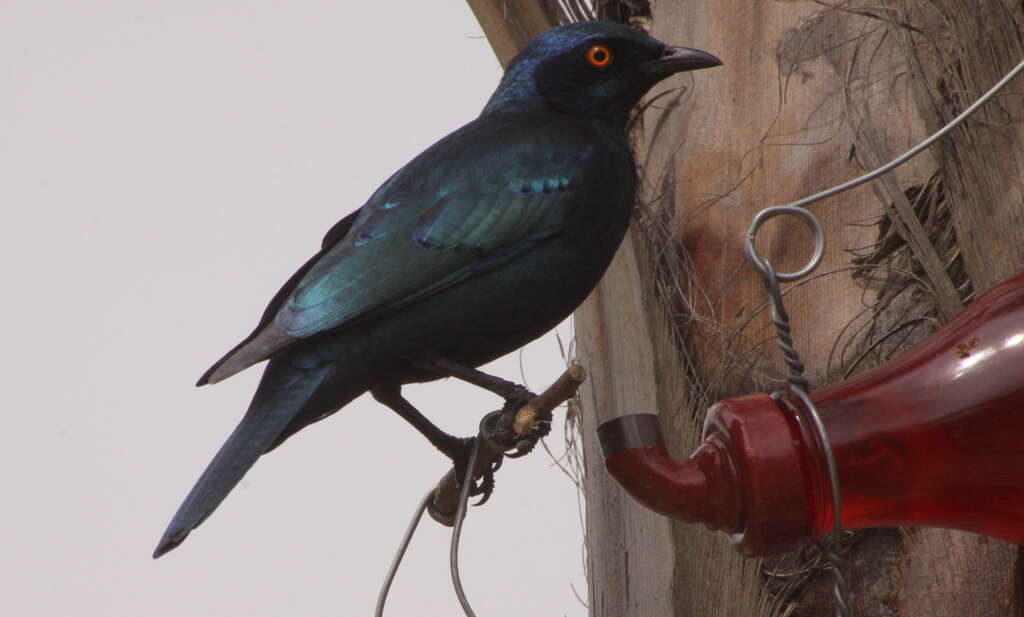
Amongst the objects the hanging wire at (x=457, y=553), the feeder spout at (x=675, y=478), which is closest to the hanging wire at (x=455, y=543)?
the hanging wire at (x=457, y=553)

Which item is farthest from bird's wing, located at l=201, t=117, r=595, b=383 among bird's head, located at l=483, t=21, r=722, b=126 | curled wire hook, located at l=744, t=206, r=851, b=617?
curled wire hook, located at l=744, t=206, r=851, b=617

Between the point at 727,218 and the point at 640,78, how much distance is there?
1.43 ft

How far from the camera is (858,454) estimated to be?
6.52 ft

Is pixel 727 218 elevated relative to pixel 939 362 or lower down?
elevated

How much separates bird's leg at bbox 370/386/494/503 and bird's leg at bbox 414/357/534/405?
0.31 m

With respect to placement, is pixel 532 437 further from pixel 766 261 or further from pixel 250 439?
pixel 766 261

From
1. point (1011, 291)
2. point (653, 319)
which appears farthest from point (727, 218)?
point (1011, 291)

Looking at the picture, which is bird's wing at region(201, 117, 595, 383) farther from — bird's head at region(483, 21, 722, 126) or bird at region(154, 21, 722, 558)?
bird's head at region(483, 21, 722, 126)

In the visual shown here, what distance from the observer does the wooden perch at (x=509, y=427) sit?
2486 millimetres

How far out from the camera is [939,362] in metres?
2.08

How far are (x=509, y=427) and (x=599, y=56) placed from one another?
3.77 ft

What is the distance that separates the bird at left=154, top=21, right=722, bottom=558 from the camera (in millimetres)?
2986

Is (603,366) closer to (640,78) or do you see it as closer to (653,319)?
(653,319)

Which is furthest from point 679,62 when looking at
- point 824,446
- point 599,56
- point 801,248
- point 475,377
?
point 824,446
